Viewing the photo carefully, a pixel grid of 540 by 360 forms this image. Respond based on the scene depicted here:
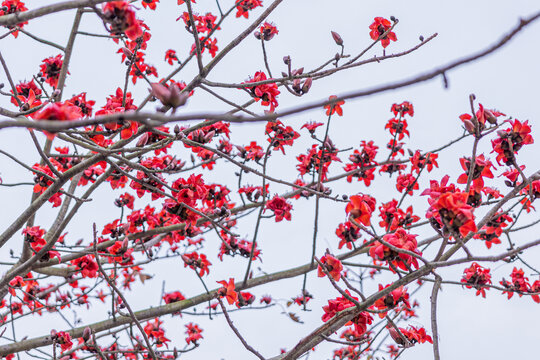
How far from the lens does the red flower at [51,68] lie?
10.9 feet

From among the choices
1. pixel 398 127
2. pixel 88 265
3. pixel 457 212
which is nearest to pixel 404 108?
pixel 398 127

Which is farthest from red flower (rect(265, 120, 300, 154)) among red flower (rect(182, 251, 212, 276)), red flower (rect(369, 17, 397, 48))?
red flower (rect(182, 251, 212, 276))

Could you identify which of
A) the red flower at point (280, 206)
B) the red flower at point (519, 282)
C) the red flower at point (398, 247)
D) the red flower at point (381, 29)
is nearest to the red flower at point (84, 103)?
the red flower at point (280, 206)

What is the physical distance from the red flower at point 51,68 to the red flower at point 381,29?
239cm

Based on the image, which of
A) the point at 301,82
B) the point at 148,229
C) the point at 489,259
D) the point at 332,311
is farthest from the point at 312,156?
the point at 489,259

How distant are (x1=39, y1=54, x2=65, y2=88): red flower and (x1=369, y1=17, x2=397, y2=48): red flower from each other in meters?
2.39

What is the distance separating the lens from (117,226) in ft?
10.7

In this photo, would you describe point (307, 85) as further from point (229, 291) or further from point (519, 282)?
point (519, 282)

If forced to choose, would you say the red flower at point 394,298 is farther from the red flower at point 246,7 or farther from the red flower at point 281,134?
the red flower at point 246,7

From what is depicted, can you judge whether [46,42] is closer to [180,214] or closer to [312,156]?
[180,214]

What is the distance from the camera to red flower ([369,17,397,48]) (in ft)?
9.25

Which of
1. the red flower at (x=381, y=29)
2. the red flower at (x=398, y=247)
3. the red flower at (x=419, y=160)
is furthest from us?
the red flower at (x=419, y=160)

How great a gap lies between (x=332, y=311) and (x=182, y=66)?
1769 mm

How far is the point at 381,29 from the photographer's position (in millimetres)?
2822
